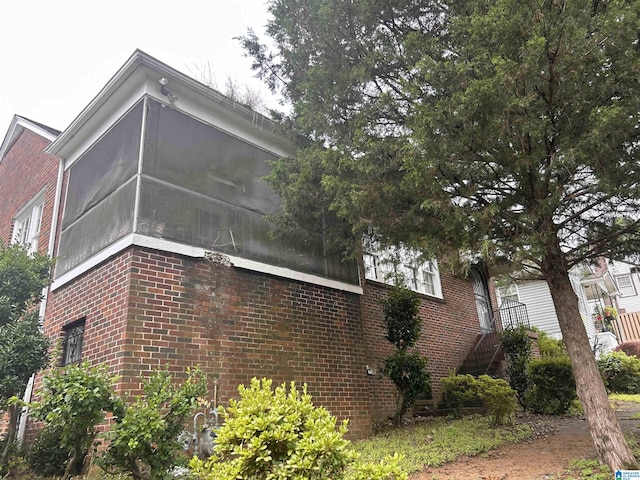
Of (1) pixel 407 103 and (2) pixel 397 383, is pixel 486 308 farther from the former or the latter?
(1) pixel 407 103

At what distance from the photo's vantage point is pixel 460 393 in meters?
9.32

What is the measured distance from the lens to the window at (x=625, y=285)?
1364 inches

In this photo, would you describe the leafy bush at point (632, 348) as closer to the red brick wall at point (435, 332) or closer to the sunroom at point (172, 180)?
the red brick wall at point (435, 332)

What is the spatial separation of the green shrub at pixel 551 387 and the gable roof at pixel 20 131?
12.1m

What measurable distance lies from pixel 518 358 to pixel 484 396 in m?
3.98

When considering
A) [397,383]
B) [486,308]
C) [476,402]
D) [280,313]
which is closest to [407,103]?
[280,313]

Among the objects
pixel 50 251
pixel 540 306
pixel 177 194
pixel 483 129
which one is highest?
pixel 540 306

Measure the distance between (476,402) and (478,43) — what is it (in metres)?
7.77

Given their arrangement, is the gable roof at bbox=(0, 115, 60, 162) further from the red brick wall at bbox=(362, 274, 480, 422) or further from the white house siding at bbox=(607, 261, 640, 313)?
the white house siding at bbox=(607, 261, 640, 313)

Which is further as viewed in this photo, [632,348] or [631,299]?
[631,299]

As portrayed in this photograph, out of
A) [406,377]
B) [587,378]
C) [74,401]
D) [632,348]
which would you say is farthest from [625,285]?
[74,401]

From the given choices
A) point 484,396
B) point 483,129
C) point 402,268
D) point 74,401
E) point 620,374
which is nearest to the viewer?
point 74,401

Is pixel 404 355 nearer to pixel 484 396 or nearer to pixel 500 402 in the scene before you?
pixel 484 396

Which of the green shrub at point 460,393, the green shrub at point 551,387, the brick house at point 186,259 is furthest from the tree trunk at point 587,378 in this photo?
the green shrub at point 551,387
